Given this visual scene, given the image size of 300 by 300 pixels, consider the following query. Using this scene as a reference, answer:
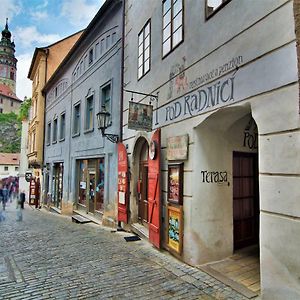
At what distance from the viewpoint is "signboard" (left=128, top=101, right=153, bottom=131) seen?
694 cm

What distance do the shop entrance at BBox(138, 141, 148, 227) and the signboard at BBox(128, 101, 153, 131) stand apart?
1268 millimetres

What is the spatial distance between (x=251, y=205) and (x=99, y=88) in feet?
24.8

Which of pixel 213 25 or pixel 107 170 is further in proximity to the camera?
pixel 107 170

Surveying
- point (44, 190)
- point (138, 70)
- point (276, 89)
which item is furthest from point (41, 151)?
point (276, 89)

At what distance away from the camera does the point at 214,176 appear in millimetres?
5539

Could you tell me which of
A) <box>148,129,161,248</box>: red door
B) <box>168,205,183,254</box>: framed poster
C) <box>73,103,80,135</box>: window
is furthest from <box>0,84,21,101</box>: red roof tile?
<box>168,205,183,254</box>: framed poster

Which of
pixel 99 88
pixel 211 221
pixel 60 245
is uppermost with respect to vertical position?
pixel 99 88

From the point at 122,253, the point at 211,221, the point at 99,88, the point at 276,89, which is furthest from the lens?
the point at 99,88

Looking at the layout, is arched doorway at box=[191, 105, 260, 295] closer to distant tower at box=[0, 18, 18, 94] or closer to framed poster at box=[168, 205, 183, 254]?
framed poster at box=[168, 205, 183, 254]

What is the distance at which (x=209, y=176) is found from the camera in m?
5.51

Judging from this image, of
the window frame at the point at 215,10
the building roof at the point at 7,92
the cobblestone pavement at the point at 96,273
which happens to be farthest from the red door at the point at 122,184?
the building roof at the point at 7,92

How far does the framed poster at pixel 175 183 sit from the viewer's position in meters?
5.77

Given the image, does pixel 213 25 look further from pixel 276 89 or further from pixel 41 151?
pixel 41 151

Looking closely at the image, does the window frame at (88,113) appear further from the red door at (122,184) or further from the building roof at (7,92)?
the building roof at (7,92)
